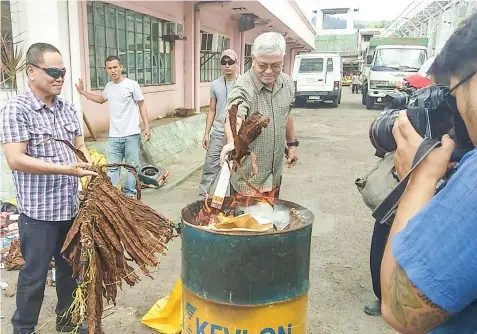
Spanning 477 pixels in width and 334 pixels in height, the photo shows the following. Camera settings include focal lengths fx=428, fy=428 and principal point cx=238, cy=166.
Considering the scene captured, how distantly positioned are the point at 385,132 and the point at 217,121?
3419 millimetres

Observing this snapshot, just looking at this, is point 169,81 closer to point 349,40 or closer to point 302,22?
point 302,22

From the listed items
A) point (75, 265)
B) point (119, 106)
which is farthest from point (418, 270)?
point (119, 106)

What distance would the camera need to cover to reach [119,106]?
5.30 metres

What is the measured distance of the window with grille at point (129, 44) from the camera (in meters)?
7.25

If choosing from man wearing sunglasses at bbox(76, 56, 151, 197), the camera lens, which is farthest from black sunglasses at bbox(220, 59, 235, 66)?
the camera lens

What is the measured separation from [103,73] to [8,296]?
4.97 meters

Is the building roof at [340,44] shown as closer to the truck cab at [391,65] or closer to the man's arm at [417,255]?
the truck cab at [391,65]

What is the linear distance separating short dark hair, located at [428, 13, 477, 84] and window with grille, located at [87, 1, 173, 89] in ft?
22.8

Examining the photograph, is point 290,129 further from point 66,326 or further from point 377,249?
point 66,326

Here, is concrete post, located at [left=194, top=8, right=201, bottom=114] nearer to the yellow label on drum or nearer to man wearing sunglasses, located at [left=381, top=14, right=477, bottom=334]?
the yellow label on drum

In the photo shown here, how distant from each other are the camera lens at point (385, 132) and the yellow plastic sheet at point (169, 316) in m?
1.82

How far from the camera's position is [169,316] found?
9.68ft

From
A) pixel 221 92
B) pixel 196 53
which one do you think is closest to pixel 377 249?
pixel 221 92

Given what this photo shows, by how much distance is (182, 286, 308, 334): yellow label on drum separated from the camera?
1868 millimetres
